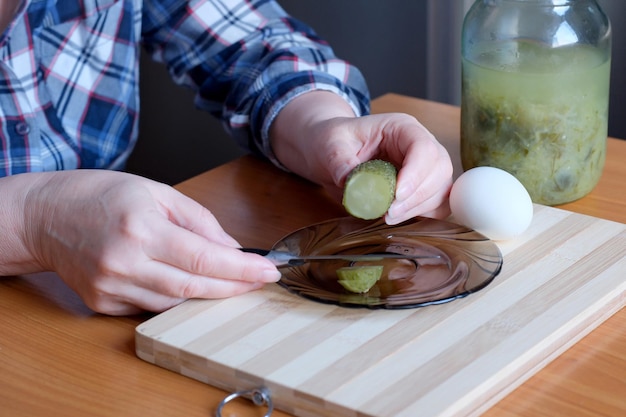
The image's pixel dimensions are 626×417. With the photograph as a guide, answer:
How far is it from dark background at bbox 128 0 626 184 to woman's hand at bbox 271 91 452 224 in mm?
978

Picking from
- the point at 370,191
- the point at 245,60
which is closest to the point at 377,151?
A: the point at 370,191

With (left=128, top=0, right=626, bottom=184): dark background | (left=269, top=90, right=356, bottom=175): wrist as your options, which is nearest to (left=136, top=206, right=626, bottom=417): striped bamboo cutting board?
(left=269, top=90, right=356, bottom=175): wrist

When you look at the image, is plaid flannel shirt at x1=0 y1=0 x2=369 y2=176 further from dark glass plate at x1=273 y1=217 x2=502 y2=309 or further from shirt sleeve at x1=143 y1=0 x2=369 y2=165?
dark glass plate at x1=273 y1=217 x2=502 y2=309

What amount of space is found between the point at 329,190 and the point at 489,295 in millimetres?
313

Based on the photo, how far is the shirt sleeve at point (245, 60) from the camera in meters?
1.19

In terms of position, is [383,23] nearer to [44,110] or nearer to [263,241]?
[44,110]

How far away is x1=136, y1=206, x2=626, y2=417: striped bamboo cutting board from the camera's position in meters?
0.67

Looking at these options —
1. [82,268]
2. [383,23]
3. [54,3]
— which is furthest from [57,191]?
[383,23]

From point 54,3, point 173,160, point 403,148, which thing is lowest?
point 173,160

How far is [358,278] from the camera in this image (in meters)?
0.79

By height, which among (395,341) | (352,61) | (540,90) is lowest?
(352,61)

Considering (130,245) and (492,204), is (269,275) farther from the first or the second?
(492,204)

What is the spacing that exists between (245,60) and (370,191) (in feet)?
1.51

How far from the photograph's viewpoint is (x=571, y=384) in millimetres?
720
